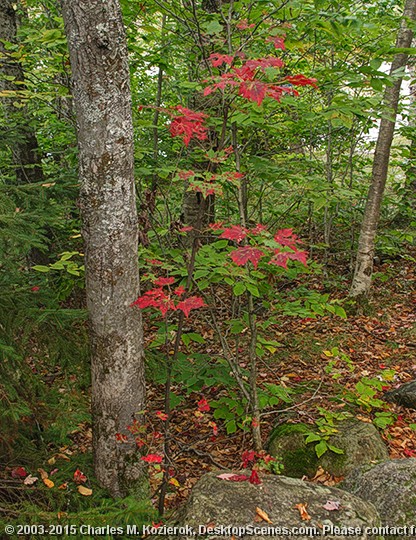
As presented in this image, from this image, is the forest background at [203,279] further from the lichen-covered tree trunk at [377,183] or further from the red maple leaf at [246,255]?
the lichen-covered tree trunk at [377,183]

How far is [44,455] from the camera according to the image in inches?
112

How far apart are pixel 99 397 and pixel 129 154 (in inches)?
57.5

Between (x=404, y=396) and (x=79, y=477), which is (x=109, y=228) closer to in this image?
(x=79, y=477)

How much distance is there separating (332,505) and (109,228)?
1.97 meters

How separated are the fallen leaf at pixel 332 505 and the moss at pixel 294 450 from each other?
49.3 inches

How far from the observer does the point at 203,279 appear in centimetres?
351

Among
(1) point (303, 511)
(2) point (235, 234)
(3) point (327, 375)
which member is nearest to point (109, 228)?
(2) point (235, 234)

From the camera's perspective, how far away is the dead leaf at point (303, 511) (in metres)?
2.33

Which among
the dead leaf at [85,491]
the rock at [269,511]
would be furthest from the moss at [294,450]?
the dead leaf at [85,491]

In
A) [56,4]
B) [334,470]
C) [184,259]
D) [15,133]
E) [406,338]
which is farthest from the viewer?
[406,338]

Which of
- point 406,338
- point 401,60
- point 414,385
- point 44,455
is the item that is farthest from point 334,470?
point 401,60

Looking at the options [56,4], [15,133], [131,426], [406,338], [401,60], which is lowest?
[406,338]

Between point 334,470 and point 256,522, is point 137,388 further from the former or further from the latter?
point 334,470

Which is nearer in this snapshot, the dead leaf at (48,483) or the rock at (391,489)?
the dead leaf at (48,483)
